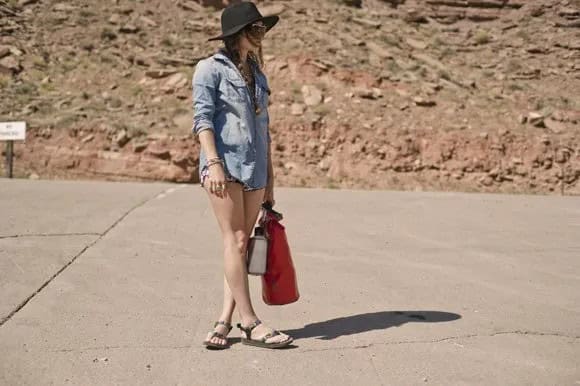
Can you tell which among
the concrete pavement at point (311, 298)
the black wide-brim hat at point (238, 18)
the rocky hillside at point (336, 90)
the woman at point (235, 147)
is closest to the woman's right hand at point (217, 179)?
the woman at point (235, 147)

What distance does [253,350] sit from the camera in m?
4.67

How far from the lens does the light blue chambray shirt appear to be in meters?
4.61

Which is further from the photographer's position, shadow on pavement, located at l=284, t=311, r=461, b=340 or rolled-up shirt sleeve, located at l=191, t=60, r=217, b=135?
shadow on pavement, located at l=284, t=311, r=461, b=340

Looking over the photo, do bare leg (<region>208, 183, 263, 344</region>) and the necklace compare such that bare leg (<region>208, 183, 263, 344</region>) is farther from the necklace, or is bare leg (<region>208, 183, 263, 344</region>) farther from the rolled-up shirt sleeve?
the necklace

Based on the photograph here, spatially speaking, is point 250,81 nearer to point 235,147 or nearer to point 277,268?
point 235,147

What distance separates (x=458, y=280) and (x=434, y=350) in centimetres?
218

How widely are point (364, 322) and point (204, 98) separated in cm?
184

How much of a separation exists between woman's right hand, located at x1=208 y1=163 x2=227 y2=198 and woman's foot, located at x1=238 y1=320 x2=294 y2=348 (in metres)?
0.81

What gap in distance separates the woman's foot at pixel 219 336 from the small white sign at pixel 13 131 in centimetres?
1265

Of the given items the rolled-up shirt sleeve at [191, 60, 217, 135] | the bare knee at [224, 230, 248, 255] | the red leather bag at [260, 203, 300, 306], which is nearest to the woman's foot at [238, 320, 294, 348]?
the red leather bag at [260, 203, 300, 306]

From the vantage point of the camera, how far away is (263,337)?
4.68m

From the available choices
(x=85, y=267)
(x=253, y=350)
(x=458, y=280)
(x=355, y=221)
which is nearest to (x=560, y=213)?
(x=355, y=221)

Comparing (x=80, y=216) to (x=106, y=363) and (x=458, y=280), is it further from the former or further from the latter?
(x=106, y=363)

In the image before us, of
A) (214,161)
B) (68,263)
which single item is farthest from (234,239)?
(68,263)
